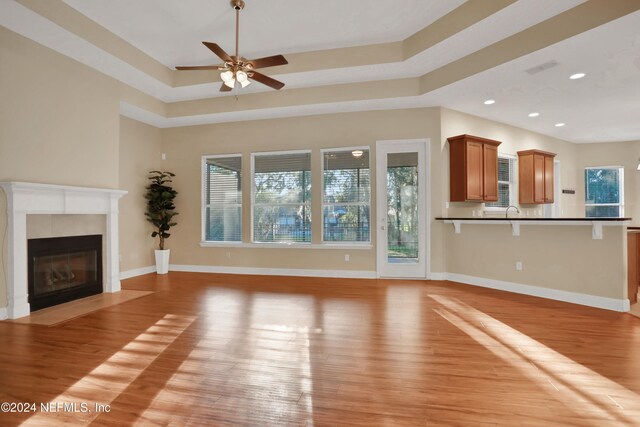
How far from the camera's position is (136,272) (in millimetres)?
6125

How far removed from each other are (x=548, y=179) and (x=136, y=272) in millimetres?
8851

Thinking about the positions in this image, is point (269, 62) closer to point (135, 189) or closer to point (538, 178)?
point (135, 189)

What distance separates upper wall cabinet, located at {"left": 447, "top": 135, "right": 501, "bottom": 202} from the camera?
5520 mm

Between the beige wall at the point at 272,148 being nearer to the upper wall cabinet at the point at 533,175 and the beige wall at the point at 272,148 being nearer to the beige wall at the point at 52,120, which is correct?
the beige wall at the point at 52,120

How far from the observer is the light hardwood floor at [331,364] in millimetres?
1857

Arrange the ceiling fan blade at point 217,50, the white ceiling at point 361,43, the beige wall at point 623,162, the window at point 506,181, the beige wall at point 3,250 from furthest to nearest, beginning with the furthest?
the beige wall at point 623,162, the window at point 506,181, the white ceiling at point 361,43, the beige wall at point 3,250, the ceiling fan blade at point 217,50

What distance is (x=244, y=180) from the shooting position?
6.41 metres

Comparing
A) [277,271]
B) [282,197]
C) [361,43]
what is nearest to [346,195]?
[282,197]

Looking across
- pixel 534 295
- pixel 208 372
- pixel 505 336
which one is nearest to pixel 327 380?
pixel 208 372

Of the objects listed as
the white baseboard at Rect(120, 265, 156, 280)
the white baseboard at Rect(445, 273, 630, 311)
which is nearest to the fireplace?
the white baseboard at Rect(120, 265, 156, 280)

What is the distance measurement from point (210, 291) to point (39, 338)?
2.10 m

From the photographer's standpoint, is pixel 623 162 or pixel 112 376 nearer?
pixel 112 376

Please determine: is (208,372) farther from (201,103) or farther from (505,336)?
(201,103)

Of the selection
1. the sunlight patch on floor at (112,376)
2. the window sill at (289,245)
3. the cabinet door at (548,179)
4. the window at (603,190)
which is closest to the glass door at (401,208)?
the window sill at (289,245)
